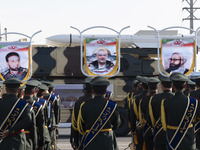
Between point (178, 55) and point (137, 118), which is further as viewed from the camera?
point (178, 55)

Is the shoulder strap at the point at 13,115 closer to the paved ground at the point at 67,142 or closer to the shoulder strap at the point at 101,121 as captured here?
the shoulder strap at the point at 101,121

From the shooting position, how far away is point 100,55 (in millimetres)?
13617

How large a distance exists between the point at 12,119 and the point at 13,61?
758 cm

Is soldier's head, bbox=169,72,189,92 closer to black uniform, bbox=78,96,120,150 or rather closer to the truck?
black uniform, bbox=78,96,120,150

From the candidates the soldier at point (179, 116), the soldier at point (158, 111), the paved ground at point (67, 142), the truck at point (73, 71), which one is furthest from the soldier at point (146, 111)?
the truck at point (73, 71)

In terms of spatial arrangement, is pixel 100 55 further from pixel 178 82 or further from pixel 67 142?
pixel 178 82

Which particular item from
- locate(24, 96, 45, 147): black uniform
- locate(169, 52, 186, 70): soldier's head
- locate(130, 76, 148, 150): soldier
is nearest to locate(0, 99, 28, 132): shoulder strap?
locate(24, 96, 45, 147): black uniform

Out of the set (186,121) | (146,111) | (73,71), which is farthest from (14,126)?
(73,71)

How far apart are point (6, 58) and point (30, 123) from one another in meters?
7.57

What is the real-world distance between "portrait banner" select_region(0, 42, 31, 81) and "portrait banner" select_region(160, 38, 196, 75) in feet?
13.7

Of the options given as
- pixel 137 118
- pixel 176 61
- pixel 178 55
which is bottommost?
pixel 137 118

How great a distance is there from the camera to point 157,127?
23.0 ft

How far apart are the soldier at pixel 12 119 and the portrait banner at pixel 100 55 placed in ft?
25.3

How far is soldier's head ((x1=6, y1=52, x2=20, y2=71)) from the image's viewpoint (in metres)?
13.2
